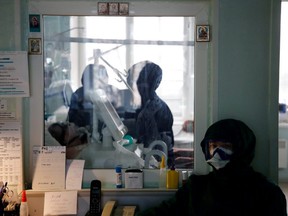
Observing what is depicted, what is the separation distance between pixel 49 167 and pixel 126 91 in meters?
0.65

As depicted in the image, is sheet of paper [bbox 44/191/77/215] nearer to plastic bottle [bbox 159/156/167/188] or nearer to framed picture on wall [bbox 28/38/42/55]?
plastic bottle [bbox 159/156/167/188]

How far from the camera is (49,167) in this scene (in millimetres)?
2000

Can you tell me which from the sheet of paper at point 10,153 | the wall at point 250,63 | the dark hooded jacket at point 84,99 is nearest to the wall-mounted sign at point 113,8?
the dark hooded jacket at point 84,99

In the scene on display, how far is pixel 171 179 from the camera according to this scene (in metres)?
1.99

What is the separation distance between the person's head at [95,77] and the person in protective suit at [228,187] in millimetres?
710

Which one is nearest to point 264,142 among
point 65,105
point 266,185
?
point 266,185

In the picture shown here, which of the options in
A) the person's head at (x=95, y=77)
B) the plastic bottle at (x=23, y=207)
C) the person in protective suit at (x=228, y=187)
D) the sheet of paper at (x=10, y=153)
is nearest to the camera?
the person in protective suit at (x=228, y=187)

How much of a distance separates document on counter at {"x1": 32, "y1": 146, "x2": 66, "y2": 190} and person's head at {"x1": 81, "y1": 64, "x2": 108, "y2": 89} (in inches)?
16.4

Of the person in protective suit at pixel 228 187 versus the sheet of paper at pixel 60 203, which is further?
the sheet of paper at pixel 60 203

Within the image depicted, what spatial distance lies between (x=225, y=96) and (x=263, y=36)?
0.42 metres

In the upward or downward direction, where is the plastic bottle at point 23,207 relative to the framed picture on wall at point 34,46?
downward

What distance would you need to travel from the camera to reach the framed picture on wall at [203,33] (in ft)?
6.50

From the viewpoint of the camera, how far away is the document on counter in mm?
1985

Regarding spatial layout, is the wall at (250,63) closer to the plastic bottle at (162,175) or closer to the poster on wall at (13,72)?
the plastic bottle at (162,175)
